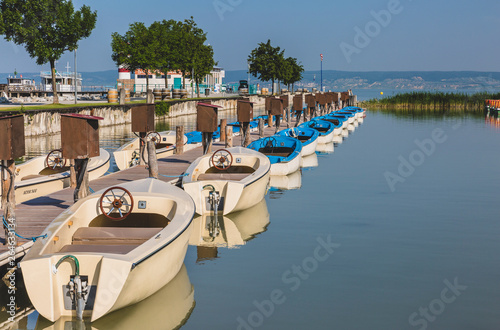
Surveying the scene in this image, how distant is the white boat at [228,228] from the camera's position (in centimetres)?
1455

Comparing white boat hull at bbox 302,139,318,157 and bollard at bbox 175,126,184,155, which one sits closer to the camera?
bollard at bbox 175,126,184,155

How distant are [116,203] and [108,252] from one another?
1.80 metres

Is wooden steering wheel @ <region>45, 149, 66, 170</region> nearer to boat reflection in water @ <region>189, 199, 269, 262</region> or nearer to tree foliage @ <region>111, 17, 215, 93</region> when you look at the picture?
boat reflection in water @ <region>189, 199, 269, 262</region>

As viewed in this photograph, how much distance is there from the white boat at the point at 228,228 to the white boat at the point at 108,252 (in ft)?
6.60

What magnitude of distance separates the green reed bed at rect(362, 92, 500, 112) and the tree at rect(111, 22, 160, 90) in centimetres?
3294

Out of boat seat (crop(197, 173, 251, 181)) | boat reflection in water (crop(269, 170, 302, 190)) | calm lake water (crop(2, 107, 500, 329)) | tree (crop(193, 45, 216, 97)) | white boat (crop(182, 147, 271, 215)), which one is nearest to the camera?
calm lake water (crop(2, 107, 500, 329))

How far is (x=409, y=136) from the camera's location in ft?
144

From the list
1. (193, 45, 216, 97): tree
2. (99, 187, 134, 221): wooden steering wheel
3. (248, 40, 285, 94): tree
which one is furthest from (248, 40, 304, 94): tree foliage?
(99, 187, 134, 221): wooden steering wheel

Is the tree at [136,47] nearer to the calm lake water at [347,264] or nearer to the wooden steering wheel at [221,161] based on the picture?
the calm lake water at [347,264]

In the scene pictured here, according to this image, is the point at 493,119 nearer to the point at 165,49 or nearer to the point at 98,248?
the point at 165,49

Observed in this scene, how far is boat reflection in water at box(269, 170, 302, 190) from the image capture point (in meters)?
22.3

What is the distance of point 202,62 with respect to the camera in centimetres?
8106

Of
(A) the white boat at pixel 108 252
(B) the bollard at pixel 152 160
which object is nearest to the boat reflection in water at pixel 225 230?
(A) the white boat at pixel 108 252

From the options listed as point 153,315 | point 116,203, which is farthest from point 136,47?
point 153,315
